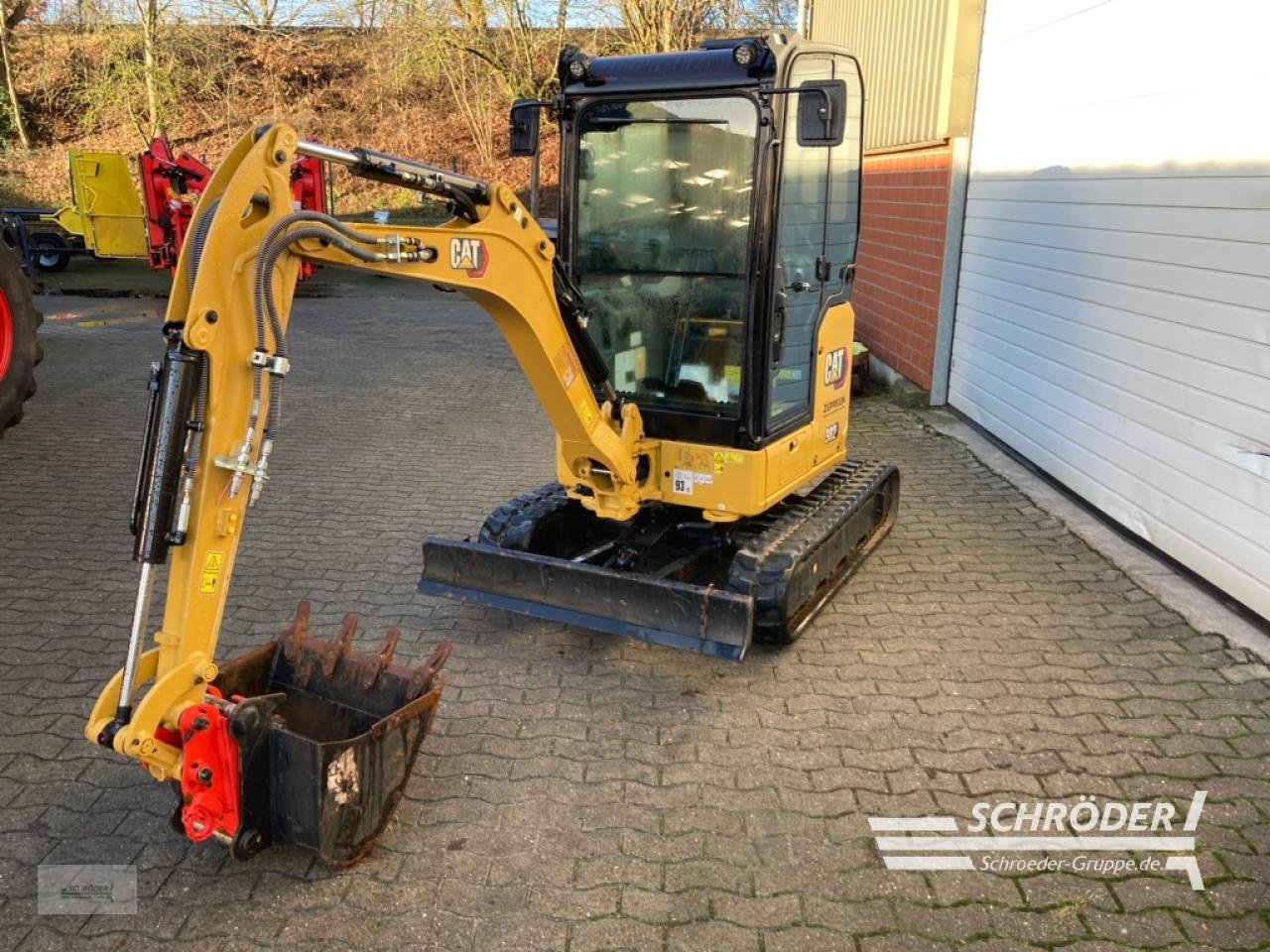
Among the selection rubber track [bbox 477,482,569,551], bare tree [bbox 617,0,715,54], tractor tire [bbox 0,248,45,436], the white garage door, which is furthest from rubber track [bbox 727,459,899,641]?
bare tree [bbox 617,0,715,54]

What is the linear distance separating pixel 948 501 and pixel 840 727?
11.0ft

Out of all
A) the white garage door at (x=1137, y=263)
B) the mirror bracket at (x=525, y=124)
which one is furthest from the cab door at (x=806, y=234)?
the white garage door at (x=1137, y=263)

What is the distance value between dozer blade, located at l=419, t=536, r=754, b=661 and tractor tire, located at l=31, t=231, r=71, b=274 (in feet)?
53.7

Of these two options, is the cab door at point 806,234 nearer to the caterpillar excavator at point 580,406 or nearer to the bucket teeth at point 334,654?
the caterpillar excavator at point 580,406

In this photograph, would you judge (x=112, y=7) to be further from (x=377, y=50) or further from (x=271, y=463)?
(x=271, y=463)

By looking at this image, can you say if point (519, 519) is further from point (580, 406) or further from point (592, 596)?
point (580, 406)

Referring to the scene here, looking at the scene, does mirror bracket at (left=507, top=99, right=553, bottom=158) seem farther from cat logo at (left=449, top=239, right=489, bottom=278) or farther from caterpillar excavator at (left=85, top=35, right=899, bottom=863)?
cat logo at (left=449, top=239, right=489, bottom=278)

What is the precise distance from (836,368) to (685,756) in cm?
262

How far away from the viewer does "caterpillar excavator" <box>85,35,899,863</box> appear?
114 inches

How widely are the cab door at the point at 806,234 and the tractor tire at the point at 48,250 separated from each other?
16.9 meters

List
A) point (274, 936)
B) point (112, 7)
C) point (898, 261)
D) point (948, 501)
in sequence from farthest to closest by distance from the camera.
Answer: point (112, 7) → point (898, 261) → point (948, 501) → point (274, 936)

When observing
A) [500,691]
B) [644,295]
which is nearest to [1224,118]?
[644,295]

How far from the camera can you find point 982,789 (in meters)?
3.72

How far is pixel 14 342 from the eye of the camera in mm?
7535
